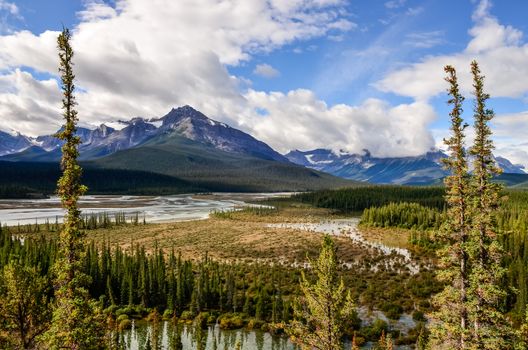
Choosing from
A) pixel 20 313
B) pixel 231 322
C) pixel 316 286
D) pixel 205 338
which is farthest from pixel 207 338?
pixel 316 286

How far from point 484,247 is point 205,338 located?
1439 inches

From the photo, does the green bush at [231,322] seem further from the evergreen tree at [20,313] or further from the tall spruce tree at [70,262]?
the tall spruce tree at [70,262]

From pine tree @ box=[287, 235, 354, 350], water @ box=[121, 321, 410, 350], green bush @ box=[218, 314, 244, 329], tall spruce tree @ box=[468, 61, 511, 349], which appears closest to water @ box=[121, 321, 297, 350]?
water @ box=[121, 321, 410, 350]

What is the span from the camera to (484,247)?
769 inches

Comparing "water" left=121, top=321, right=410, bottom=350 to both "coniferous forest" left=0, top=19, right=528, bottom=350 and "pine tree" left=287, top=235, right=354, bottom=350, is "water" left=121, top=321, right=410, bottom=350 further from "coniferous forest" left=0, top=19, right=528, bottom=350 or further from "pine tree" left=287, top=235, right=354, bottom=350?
"pine tree" left=287, top=235, right=354, bottom=350

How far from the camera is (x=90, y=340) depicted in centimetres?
1739

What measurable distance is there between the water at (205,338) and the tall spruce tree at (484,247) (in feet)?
98.1

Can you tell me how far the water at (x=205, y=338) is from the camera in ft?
148

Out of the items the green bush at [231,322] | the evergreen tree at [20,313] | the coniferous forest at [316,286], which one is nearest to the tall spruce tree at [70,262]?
the coniferous forest at [316,286]

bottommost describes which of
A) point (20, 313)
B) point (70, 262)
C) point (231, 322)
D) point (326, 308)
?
point (231, 322)

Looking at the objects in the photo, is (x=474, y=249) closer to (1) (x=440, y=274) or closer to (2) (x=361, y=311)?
(1) (x=440, y=274)

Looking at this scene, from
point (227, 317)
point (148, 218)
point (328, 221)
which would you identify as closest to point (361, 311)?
point (227, 317)

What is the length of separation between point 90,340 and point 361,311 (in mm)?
45025

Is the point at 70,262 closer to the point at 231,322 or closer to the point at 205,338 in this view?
the point at 205,338
